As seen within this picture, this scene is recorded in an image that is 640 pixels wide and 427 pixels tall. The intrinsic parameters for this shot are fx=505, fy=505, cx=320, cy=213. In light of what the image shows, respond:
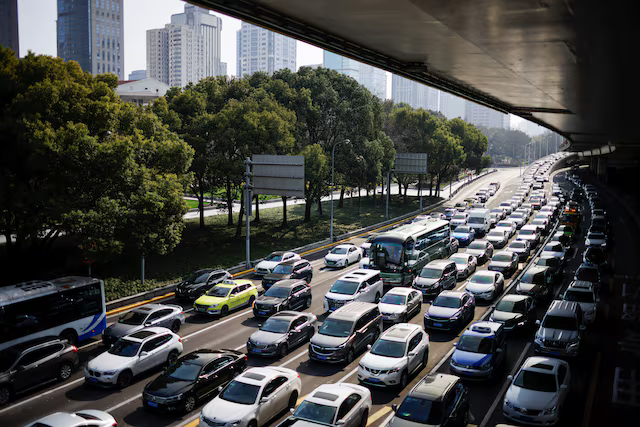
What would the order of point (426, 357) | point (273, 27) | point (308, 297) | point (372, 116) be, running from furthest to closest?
point (372, 116) → point (308, 297) → point (426, 357) → point (273, 27)

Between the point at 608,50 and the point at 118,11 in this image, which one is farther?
the point at 118,11

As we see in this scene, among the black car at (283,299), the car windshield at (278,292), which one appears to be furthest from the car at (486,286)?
the car windshield at (278,292)

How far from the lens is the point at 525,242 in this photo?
33562 mm

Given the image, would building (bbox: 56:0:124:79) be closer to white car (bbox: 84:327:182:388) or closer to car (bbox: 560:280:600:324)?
white car (bbox: 84:327:182:388)

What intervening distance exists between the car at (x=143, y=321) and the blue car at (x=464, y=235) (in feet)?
77.5

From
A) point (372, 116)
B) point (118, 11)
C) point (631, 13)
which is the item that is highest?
point (118, 11)

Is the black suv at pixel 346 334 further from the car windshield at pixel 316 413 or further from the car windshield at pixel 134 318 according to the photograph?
the car windshield at pixel 134 318

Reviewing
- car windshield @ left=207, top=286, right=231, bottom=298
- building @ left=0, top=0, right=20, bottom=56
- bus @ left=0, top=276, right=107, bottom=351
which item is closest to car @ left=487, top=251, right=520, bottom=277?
car windshield @ left=207, top=286, right=231, bottom=298

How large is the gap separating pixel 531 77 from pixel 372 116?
3920cm

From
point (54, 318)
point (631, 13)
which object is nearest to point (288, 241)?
point (54, 318)

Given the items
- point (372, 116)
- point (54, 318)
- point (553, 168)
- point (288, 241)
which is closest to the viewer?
point (54, 318)

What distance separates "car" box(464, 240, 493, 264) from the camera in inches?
1249

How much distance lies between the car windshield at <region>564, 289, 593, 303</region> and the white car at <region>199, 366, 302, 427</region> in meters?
12.8

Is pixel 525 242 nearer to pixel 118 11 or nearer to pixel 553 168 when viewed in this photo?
pixel 553 168
